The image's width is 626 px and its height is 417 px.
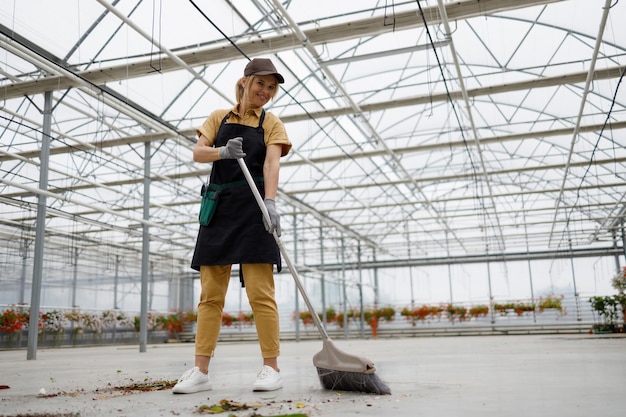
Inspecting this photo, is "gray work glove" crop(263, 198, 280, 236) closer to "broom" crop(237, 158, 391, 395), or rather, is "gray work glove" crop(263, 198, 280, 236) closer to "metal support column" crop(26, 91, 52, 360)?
"broom" crop(237, 158, 391, 395)

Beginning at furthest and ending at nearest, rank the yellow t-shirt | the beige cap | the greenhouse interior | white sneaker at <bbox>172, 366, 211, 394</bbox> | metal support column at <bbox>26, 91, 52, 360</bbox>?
metal support column at <bbox>26, 91, 52, 360</bbox> → the greenhouse interior → the yellow t-shirt → the beige cap → white sneaker at <bbox>172, 366, 211, 394</bbox>

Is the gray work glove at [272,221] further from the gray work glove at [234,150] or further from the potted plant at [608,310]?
the potted plant at [608,310]

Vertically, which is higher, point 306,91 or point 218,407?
point 306,91

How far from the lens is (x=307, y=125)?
13.2 meters

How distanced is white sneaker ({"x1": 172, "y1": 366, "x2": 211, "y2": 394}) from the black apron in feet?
1.82

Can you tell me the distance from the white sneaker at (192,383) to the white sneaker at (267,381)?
0.28m

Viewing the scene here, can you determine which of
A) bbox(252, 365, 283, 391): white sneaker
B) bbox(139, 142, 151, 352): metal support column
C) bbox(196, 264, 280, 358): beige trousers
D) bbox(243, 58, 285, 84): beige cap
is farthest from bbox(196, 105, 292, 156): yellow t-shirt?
bbox(139, 142, 151, 352): metal support column

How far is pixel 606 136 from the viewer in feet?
46.2

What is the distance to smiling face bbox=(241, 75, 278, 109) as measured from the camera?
302 cm

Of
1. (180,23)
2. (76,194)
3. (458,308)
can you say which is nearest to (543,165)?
(458,308)

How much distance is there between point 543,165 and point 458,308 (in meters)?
8.01

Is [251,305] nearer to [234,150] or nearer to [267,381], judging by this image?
[267,381]

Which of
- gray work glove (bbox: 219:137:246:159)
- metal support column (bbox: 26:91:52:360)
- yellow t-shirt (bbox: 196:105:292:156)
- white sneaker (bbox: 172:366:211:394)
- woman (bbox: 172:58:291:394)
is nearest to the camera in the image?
white sneaker (bbox: 172:366:211:394)

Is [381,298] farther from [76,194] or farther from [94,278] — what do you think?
[76,194]
